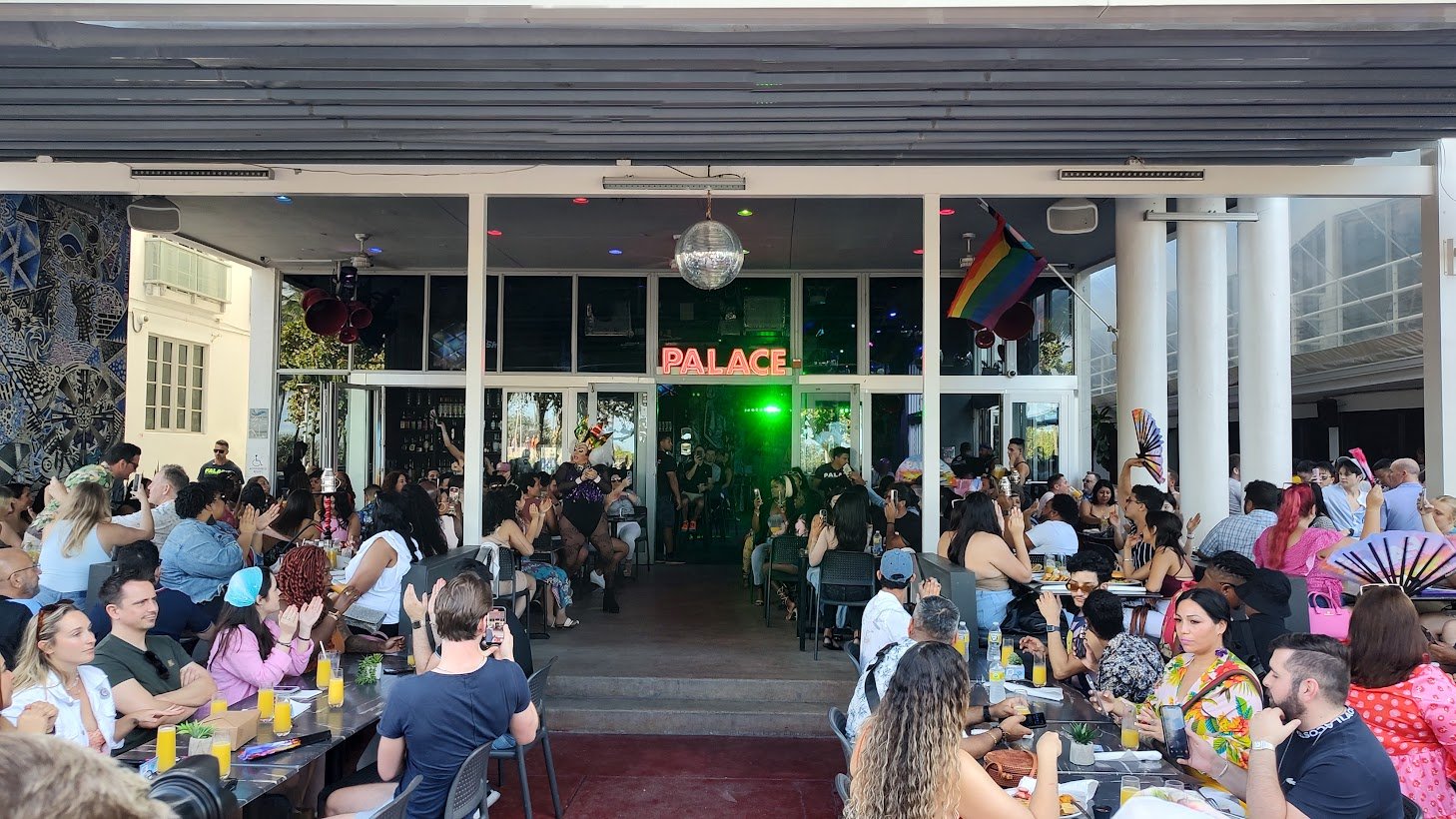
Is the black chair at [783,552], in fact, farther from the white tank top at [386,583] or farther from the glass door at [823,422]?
the glass door at [823,422]

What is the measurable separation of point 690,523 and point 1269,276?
7.37 meters

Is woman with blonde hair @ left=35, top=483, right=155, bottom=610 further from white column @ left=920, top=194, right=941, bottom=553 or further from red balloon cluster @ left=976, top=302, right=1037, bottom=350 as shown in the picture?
red balloon cluster @ left=976, top=302, right=1037, bottom=350

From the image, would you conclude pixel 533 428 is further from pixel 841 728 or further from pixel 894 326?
pixel 841 728

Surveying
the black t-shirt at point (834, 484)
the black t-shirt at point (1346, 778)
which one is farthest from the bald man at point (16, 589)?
the black t-shirt at point (834, 484)

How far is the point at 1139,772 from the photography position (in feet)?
10.8

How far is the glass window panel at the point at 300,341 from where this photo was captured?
13.1 metres

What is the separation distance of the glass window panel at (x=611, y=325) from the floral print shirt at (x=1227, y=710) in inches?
385

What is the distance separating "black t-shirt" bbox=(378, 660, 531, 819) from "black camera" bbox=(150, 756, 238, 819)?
6.45 ft

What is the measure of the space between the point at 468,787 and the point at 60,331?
770 cm

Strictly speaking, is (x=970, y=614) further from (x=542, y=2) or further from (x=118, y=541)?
(x=118, y=541)

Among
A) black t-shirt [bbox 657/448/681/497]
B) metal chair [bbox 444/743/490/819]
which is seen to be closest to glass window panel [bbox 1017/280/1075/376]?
black t-shirt [bbox 657/448/681/497]

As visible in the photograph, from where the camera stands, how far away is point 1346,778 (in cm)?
271

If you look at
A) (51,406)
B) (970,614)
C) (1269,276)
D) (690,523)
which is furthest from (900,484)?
(51,406)

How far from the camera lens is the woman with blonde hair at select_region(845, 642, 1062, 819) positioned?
8.13 feet
